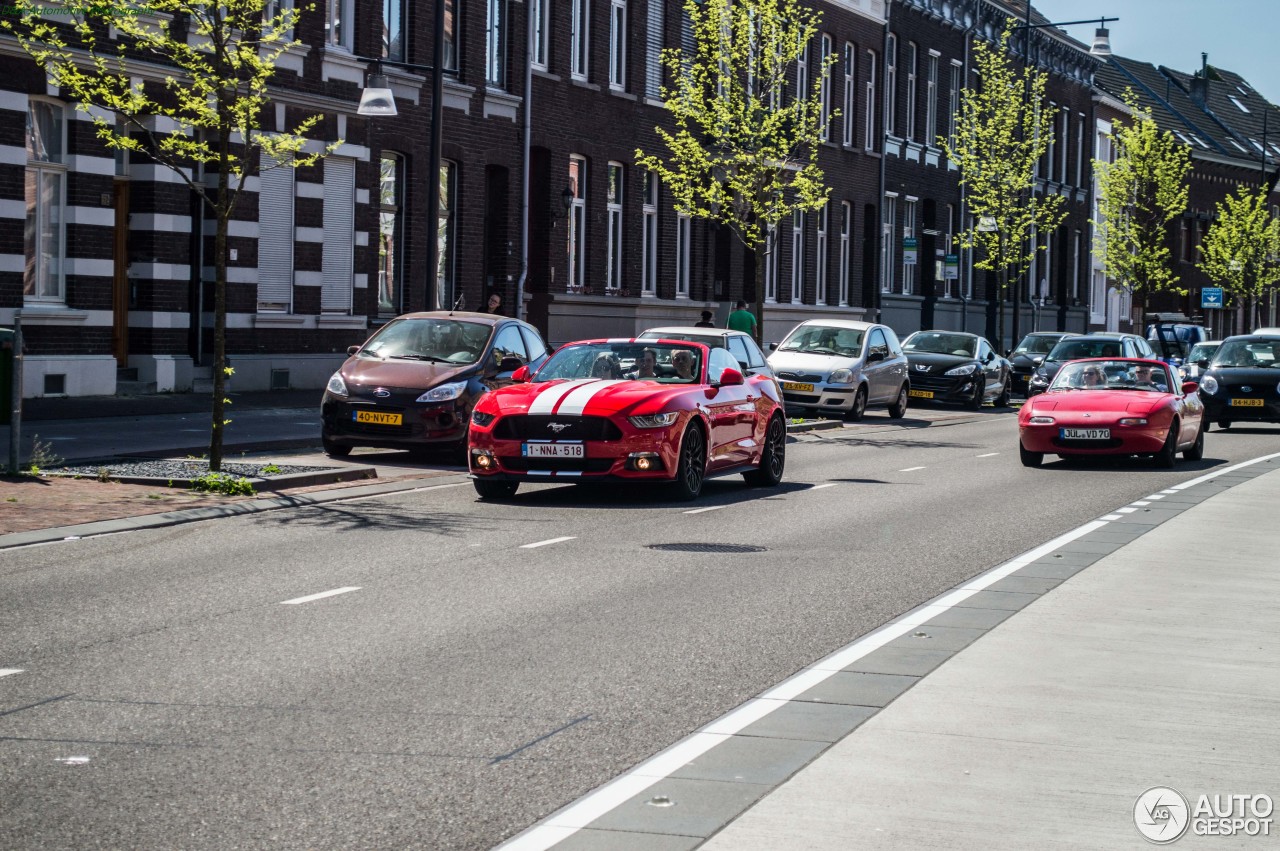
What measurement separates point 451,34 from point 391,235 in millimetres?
4016

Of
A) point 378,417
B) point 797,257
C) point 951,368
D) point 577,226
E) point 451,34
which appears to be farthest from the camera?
point 797,257

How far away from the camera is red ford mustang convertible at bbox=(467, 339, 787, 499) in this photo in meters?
16.2

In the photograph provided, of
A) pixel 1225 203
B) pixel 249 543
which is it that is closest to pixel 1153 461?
pixel 249 543

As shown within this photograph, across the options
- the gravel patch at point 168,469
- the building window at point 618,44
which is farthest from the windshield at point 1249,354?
the gravel patch at point 168,469

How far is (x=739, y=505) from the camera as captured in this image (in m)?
16.7

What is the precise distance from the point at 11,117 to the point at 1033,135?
3849 cm

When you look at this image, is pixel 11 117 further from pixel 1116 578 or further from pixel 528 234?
pixel 1116 578

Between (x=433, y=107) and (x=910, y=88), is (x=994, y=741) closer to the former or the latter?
(x=433, y=107)

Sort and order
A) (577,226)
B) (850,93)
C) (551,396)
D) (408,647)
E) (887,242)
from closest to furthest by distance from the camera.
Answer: (408,647) < (551,396) < (577,226) < (850,93) < (887,242)

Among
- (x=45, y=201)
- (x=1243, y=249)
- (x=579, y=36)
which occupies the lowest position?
(x=45, y=201)

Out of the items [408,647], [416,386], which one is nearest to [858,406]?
[416,386]

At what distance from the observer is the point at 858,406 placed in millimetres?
32500

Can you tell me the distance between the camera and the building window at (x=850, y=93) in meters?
53.9

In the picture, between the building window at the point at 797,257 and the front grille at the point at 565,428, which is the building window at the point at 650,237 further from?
the front grille at the point at 565,428
